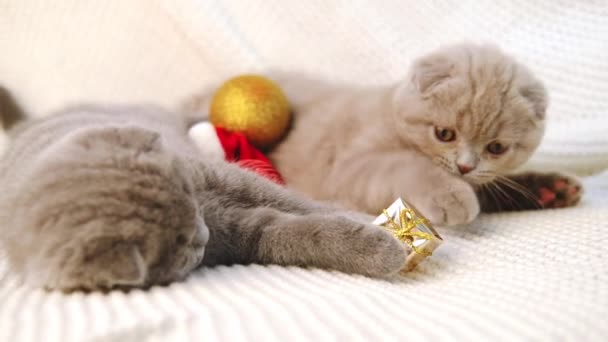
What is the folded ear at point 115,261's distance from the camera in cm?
58

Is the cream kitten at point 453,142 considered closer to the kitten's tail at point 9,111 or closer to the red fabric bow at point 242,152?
the red fabric bow at point 242,152

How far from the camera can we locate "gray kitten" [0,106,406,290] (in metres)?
0.59

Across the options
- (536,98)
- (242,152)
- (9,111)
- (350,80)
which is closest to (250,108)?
(242,152)

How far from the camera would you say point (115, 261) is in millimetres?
582

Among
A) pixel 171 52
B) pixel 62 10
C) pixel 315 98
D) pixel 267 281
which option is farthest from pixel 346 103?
pixel 62 10

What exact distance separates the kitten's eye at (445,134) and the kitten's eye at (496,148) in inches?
3.4

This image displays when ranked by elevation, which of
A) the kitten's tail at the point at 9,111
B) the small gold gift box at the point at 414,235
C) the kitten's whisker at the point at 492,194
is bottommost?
the kitten's whisker at the point at 492,194

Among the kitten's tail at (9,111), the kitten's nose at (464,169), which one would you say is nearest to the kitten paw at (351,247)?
the kitten's nose at (464,169)

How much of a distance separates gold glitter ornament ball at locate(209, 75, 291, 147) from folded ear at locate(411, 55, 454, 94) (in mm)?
391

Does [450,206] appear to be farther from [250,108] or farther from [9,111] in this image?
[9,111]

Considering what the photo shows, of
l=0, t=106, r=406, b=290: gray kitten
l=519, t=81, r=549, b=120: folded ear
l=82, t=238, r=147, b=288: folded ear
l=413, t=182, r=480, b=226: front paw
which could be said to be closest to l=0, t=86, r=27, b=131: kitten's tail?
l=0, t=106, r=406, b=290: gray kitten

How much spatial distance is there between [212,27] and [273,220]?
1.00m

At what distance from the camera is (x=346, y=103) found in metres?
1.42

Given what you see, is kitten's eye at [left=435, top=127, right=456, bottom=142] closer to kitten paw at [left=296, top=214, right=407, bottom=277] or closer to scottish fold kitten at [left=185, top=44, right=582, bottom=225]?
scottish fold kitten at [left=185, top=44, right=582, bottom=225]
